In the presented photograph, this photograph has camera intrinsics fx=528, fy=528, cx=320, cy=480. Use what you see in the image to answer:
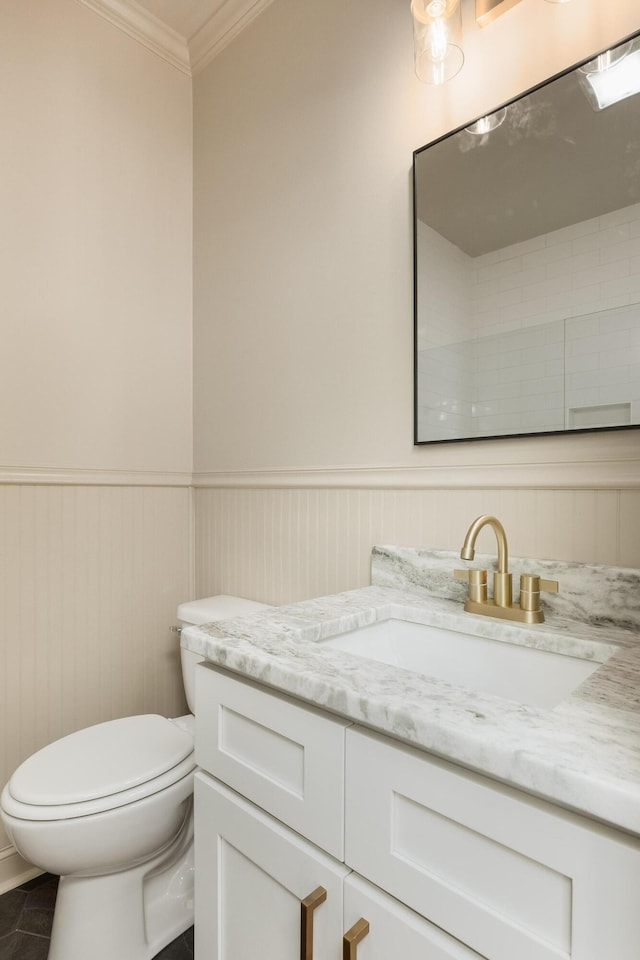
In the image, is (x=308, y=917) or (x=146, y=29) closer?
(x=308, y=917)

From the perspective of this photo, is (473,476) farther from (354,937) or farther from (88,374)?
(88,374)

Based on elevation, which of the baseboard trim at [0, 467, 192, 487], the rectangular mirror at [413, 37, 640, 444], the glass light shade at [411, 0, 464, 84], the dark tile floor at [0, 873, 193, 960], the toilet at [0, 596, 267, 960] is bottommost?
the dark tile floor at [0, 873, 193, 960]

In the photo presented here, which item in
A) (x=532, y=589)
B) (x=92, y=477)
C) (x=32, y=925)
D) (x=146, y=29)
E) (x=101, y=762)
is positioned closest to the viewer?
(x=532, y=589)

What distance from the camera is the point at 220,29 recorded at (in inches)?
71.0

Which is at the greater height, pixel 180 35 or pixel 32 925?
pixel 180 35

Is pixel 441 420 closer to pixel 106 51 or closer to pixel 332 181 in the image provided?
pixel 332 181

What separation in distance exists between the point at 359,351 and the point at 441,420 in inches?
13.0

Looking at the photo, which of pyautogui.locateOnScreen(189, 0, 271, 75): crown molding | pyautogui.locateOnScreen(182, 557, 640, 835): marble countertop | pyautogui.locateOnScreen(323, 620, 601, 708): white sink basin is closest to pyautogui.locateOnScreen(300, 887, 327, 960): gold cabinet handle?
pyautogui.locateOnScreen(182, 557, 640, 835): marble countertop

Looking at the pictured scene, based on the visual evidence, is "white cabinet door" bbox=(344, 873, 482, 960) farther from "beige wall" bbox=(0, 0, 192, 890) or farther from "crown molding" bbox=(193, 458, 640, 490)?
"beige wall" bbox=(0, 0, 192, 890)

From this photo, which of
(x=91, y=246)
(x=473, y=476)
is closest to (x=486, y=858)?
(x=473, y=476)

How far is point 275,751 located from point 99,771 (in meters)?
0.62

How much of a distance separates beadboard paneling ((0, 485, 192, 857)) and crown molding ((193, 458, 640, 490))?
456mm

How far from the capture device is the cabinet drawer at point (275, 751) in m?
0.64

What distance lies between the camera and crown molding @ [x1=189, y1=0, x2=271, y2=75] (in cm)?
172
